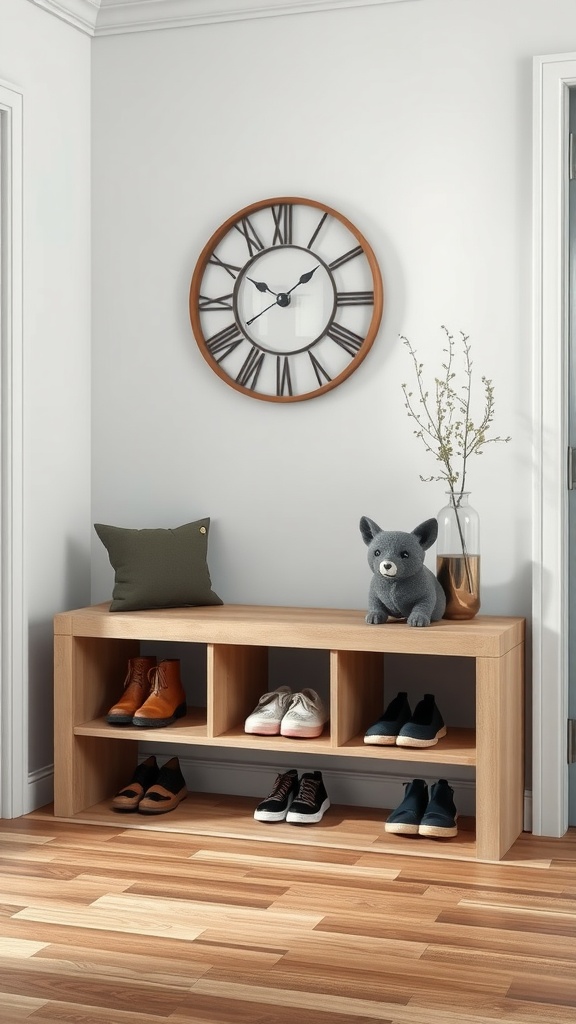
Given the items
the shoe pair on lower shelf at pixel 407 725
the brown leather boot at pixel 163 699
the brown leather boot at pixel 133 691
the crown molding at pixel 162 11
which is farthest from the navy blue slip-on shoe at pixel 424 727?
the crown molding at pixel 162 11

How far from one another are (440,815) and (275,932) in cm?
77

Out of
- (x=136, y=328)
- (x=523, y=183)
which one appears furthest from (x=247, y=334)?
(x=523, y=183)

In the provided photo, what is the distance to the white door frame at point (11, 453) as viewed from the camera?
3.36 metres

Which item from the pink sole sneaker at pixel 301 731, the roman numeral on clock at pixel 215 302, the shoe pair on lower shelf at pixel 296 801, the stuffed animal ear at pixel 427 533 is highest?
the roman numeral on clock at pixel 215 302

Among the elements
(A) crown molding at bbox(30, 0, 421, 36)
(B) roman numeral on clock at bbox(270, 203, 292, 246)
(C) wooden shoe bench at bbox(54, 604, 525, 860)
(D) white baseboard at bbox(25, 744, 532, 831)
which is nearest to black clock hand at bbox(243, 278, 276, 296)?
(B) roman numeral on clock at bbox(270, 203, 292, 246)

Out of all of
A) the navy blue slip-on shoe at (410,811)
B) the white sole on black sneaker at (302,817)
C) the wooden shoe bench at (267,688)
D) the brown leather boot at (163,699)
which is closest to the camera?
the wooden shoe bench at (267,688)

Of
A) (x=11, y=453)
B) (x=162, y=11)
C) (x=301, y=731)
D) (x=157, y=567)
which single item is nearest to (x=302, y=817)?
(x=301, y=731)

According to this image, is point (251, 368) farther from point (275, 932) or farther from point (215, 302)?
point (275, 932)

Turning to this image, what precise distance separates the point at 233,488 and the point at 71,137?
125cm

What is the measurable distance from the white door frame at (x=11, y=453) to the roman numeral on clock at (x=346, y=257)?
938mm

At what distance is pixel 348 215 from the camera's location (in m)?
3.49

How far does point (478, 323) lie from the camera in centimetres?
337

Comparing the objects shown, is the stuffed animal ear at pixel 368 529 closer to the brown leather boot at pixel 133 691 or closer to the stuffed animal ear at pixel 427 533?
the stuffed animal ear at pixel 427 533

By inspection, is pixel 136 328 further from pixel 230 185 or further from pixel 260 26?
pixel 260 26
